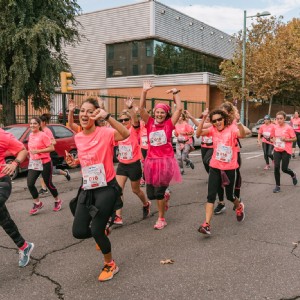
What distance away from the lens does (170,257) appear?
14.4 ft

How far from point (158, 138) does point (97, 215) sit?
1.94 meters

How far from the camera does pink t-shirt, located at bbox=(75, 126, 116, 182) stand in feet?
12.5

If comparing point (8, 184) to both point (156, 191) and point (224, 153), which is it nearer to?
point (156, 191)

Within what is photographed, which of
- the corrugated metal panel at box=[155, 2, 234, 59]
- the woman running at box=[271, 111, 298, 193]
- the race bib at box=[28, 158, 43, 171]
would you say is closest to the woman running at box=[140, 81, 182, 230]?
the race bib at box=[28, 158, 43, 171]

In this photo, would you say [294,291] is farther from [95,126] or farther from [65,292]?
[95,126]

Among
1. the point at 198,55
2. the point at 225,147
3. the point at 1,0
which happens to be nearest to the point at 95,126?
the point at 225,147

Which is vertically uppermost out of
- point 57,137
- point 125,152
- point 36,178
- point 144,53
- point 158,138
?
point 144,53

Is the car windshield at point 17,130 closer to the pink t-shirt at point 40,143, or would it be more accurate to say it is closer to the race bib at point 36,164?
the pink t-shirt at point 40,143

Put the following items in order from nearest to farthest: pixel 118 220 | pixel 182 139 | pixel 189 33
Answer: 1. pixel 118 220
2. pixel 182 139
3. pixel 189 33

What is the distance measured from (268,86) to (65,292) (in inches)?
1100

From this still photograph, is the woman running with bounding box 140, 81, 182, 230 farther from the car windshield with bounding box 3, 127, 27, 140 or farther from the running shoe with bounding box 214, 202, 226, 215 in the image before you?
the car windshield with bounding box 3, 127, 27, 140

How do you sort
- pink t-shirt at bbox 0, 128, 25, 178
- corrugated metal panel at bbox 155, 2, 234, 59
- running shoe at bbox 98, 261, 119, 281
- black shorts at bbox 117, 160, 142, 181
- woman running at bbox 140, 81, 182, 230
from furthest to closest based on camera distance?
corrugated metal panel at bbox 155, 2, 234, 59 → black shorts at bbox 117, 160, 142, 181 → woman running at bbox 140, 81, 182, 230 → pink t-shirt at bbox 0, 128, 25, 178 → running shoe at bbox 98, 261, 119, 281

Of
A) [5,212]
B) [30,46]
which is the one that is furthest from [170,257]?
[30,46]

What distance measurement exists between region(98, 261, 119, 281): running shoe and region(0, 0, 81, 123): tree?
1309 centimetres
